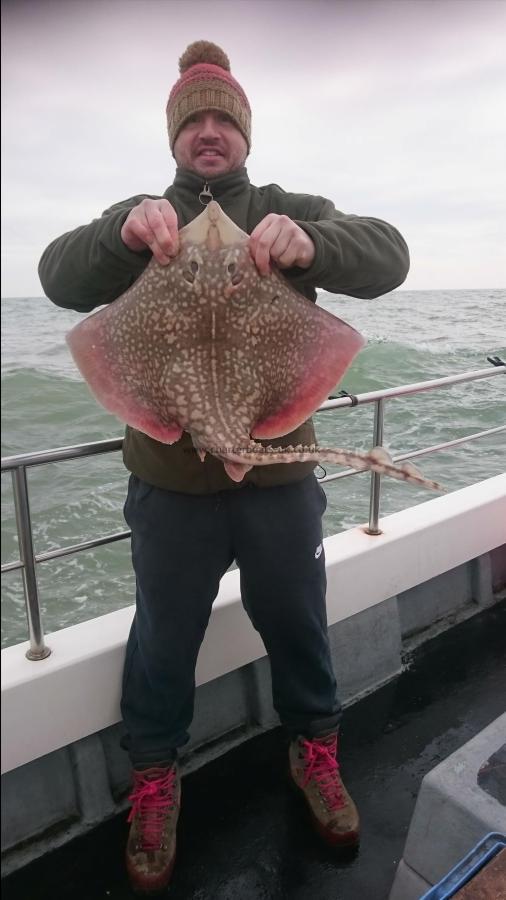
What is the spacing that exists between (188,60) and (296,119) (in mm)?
463

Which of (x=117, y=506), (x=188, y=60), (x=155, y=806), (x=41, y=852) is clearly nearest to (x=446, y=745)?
(x=155, y=806)

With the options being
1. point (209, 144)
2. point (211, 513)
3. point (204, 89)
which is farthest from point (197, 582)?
point (204, 89)

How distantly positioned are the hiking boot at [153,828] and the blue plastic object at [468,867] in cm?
75

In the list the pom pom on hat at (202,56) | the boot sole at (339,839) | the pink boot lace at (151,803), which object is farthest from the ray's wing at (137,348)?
the boot sole at (339,839)

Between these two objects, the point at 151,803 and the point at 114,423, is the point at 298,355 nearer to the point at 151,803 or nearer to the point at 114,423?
the point at 114,423

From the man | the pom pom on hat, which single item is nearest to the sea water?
the man

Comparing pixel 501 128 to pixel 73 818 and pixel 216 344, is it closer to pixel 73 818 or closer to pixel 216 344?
pixel 216 344

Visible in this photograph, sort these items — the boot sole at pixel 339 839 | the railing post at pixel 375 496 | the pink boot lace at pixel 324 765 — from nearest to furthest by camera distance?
the boot sole at pixel 339 839, the pink boot lace at pixel 324 765, the railing post at pixel 375 496

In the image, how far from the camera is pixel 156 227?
130 cm

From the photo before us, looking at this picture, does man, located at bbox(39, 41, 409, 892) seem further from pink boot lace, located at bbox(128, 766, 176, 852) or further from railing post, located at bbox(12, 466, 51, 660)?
railing post, located at bbox(12, 466, 51, 660)

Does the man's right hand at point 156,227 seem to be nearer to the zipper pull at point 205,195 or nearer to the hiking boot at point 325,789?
the zipper pull at point 205,195

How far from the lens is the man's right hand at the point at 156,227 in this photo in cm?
130

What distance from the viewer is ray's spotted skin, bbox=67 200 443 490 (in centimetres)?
134

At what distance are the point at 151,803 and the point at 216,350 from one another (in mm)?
1315
